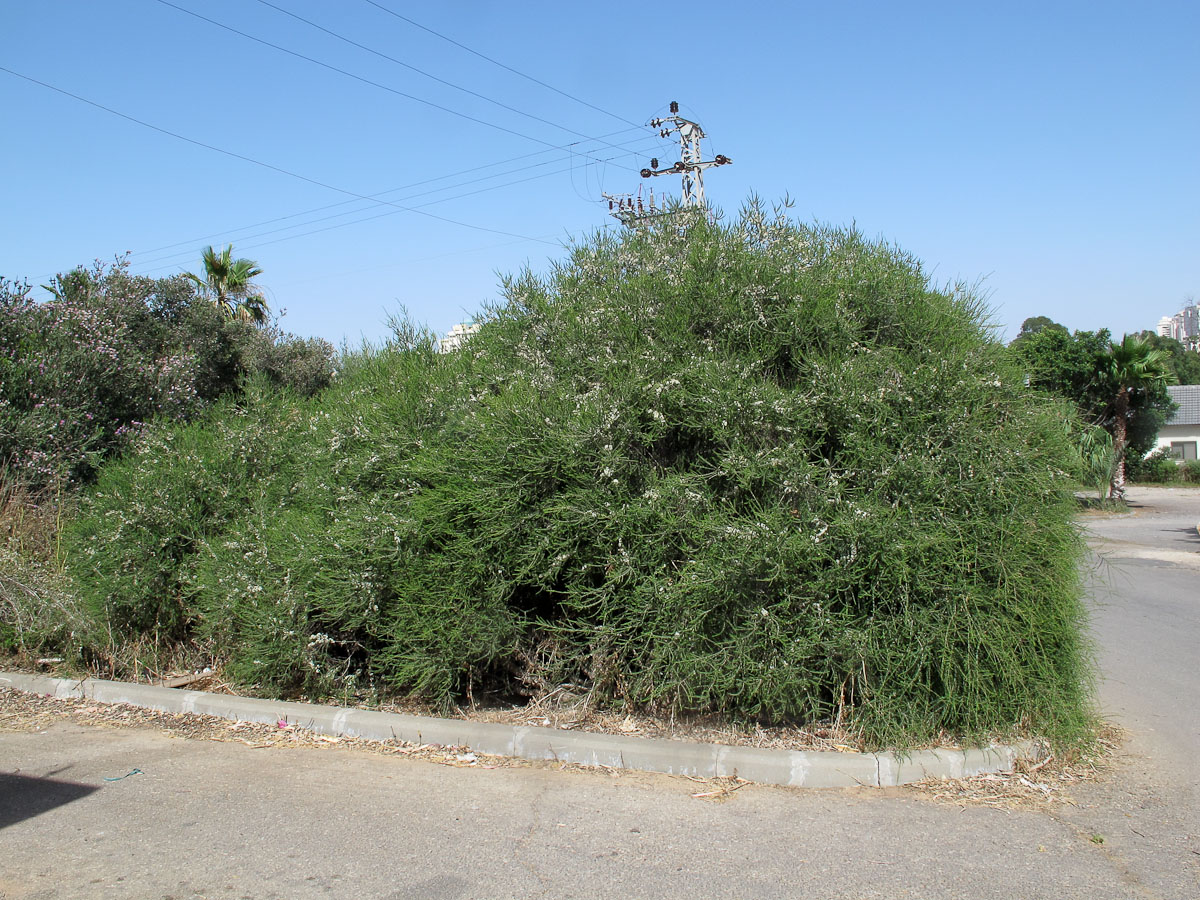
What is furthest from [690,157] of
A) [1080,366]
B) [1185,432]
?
[1185,432]

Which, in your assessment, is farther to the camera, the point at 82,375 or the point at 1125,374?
the point at 1125,374

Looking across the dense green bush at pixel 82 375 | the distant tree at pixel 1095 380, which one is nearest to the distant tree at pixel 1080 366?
the distant tree at pixel 1095 380

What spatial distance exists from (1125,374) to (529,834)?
3095 centimetres

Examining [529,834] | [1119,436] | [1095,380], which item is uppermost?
[1095,380]

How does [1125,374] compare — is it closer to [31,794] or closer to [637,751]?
[637,751]

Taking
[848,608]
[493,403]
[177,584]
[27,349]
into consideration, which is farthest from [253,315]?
[848,608]

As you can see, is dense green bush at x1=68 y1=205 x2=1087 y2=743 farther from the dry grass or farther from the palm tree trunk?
the palm tree trunk

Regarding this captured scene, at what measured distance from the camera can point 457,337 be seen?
741 cm

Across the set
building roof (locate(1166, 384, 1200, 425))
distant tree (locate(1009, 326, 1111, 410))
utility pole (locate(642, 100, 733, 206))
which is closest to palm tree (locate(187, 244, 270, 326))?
utility pole (locate(642, 100, 733, 206))

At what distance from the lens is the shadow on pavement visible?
4.42m

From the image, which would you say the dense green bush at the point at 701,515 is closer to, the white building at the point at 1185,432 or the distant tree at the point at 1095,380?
the distant tree at the point at 1095,380

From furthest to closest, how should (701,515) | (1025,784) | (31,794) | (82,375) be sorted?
1. (82,375)
2. (701,515)
3. (31,794)
4. (1025,784)

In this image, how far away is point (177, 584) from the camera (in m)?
6.99

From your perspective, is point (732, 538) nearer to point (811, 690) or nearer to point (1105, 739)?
point (811, 690)
